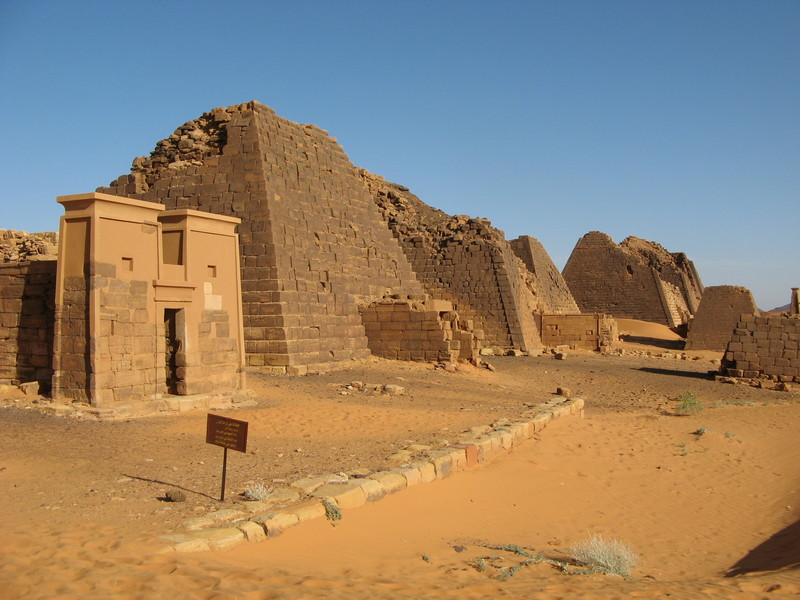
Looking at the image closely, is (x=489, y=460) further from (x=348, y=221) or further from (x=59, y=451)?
(x=348, y=221)

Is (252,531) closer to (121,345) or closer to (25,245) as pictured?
(121,345)

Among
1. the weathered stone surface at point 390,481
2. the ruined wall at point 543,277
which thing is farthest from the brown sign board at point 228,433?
the ruined wall at point 543,277

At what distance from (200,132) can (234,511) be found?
1431 cm

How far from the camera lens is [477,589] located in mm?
4488

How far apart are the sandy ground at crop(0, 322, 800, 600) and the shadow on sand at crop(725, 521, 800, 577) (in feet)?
0.10

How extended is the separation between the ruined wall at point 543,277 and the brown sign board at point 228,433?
81.5 ft

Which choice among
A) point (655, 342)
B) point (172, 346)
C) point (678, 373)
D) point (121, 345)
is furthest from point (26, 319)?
point (655, 342)

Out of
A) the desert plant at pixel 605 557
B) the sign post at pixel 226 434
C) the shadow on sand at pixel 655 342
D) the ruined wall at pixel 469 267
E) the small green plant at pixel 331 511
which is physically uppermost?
the ruined wall at pixel 469 267

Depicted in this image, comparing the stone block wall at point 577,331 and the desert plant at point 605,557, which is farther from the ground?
the stone block wall at point 577,331

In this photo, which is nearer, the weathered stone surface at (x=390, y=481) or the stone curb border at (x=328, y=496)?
the stone curb border at (x=328, y=496)

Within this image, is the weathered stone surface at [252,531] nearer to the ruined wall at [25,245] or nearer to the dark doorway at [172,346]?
the dark doorway at [172,346]

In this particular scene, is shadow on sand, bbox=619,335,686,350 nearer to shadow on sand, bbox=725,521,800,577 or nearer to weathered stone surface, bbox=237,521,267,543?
shadow on sand, bbox=725,521,800,577

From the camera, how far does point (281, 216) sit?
645 inches

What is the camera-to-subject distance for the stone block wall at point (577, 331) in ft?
87.8
